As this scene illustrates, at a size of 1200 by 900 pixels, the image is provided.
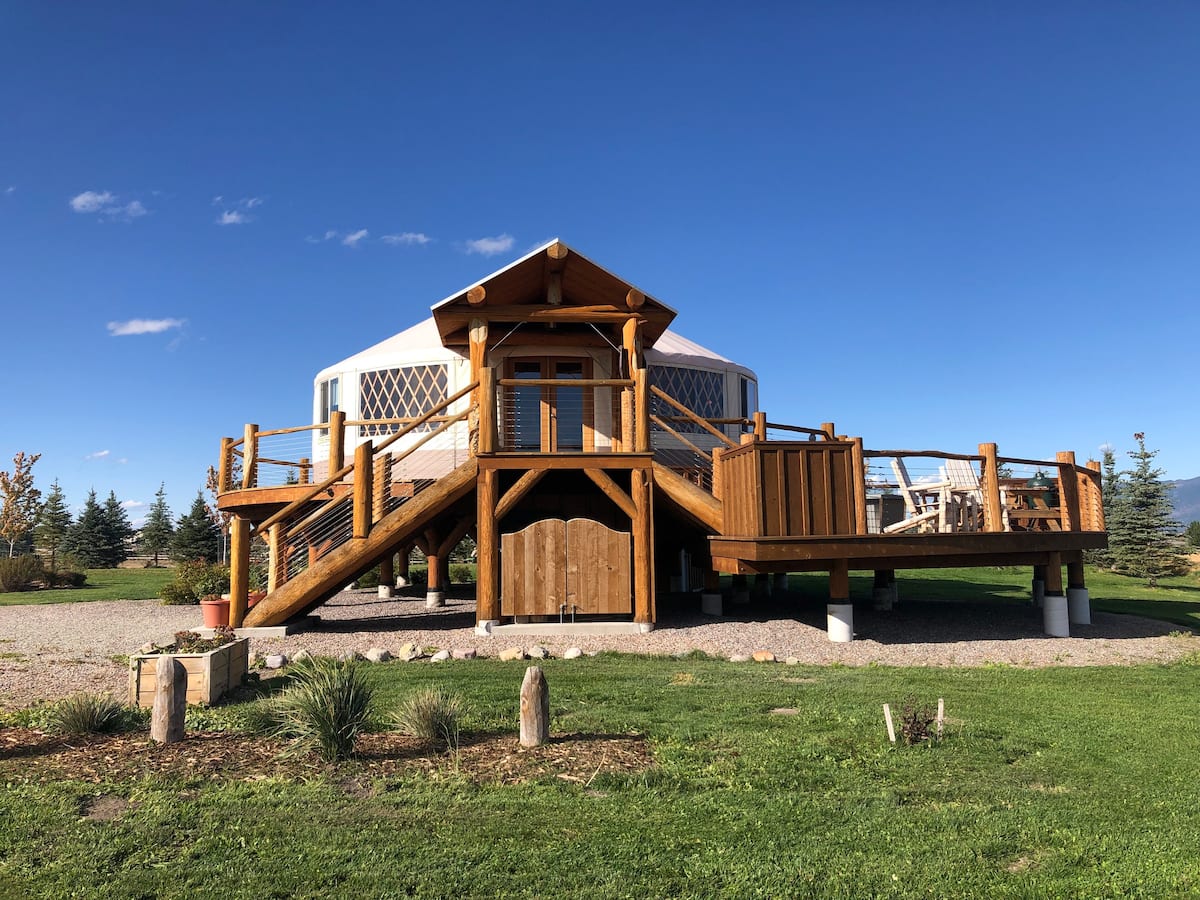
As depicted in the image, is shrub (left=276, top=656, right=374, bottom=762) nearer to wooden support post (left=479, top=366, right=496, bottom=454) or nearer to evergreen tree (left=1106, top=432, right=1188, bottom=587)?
wooden support post (left=479, top=366, right=496, bottom=454)

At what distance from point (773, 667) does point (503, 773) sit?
442 cm

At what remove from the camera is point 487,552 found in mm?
10852

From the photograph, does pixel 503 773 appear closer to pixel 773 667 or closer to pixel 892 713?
pixel 892 713

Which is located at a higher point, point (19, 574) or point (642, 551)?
point (642, 551)

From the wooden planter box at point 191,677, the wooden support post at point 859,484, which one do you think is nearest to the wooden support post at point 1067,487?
the wooden support post at point 859,484

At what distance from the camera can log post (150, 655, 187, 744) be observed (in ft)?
17.4

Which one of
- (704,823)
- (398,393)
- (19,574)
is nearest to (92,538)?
(19,574)

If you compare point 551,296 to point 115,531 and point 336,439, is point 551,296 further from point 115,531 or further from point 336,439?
point 115,531

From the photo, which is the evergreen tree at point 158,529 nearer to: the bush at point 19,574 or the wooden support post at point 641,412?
the bush at point 19,574

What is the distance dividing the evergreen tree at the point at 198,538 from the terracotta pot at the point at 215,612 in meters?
26.0

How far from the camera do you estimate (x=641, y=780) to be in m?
4.59

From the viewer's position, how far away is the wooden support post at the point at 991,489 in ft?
34.3

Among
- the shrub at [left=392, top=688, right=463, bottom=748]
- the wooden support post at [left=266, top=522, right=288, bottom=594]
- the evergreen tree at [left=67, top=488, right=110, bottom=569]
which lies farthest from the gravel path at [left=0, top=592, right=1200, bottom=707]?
the evergreen tree at [left=67, top=488, right=110, bottom=569]

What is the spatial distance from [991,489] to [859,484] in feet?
6.66
